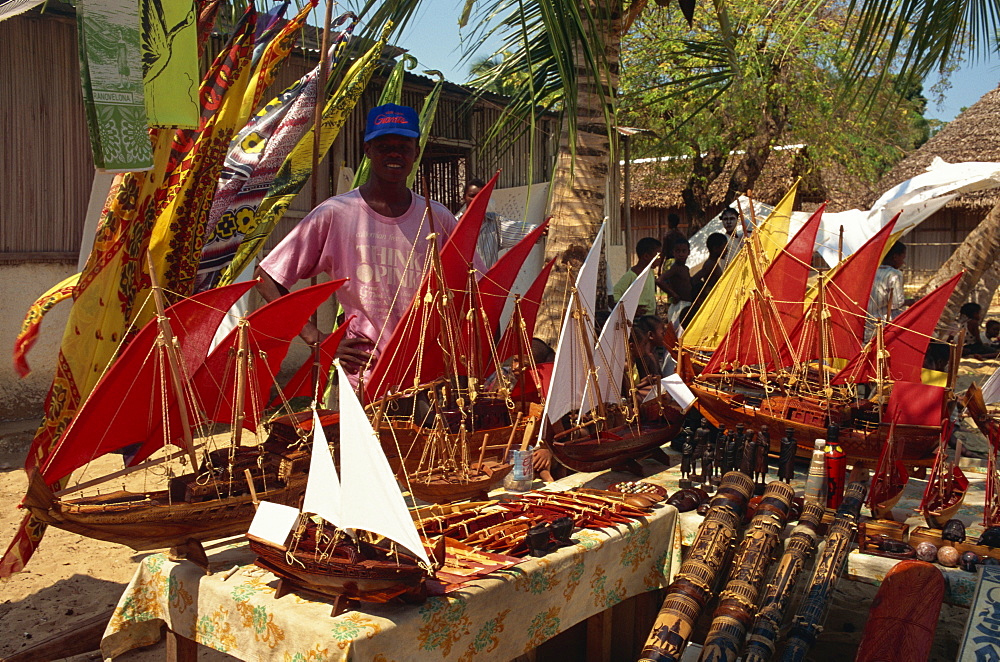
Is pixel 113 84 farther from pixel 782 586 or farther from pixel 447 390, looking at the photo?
pixel 782 586

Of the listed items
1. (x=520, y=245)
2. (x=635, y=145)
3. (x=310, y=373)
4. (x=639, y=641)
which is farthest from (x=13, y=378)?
(x=635, y=145)

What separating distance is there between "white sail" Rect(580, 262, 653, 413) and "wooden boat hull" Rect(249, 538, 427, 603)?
1.97m

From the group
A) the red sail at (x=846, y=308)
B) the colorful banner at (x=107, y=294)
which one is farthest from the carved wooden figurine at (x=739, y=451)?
the colorful banner at (x=107, y=294)

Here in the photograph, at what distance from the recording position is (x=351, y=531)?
2.78 meters

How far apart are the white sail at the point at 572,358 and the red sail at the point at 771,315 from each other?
1206 mm

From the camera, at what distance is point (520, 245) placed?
4.91 m

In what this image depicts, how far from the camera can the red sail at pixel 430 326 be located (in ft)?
13.4

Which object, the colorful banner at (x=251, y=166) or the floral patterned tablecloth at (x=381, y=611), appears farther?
the colorful banner at (x=251, y=166)

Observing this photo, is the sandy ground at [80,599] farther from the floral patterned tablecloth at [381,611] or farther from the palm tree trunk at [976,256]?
the palm tree trunk at [976,256]

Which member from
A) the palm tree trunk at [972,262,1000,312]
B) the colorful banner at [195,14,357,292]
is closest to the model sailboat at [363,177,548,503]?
the colorful banner at [195,14,357,292]

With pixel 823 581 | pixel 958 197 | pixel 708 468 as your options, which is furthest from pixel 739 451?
pixel 958 197

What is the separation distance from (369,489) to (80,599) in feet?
9.62

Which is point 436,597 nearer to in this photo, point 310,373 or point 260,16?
point 310,373

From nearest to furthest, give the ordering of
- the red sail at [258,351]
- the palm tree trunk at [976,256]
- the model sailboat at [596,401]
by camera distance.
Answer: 1. the red sail at [258,351]
2. the model sailboat at [596,401]
3. the palm tree trunk at [976,256]
